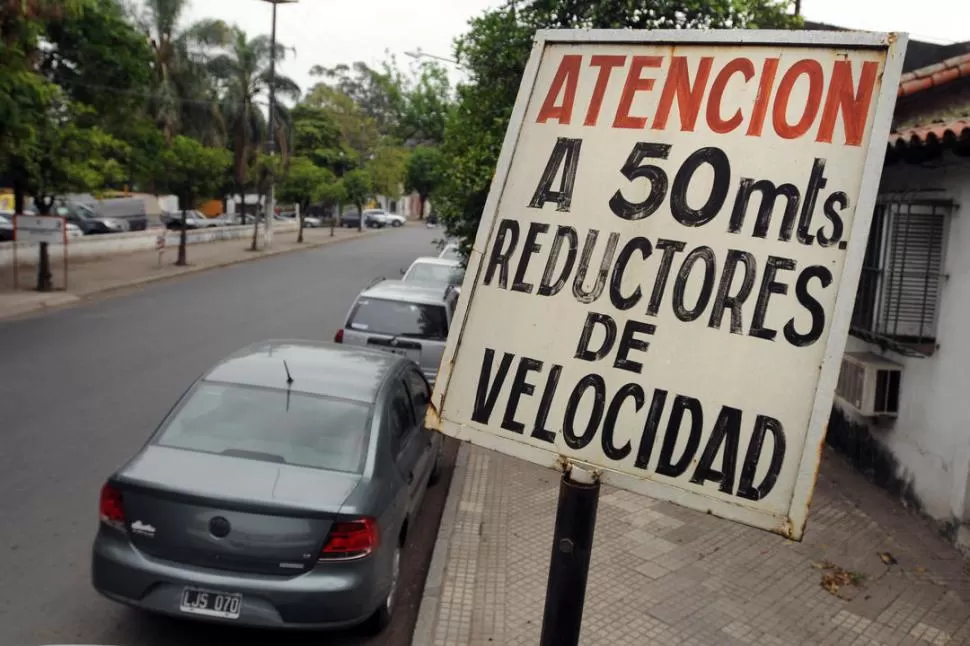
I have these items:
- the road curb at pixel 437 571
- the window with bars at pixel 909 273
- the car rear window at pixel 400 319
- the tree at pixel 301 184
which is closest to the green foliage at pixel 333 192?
the tree at pixel 301 184

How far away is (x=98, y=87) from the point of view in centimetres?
2238

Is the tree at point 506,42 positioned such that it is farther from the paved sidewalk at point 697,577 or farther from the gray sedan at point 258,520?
the gray sedan at point 258,520

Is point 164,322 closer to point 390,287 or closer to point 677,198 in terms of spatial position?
point 390,287

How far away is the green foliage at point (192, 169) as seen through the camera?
97.0ft

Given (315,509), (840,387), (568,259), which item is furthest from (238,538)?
(840,387)

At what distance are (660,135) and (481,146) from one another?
871 centimetres

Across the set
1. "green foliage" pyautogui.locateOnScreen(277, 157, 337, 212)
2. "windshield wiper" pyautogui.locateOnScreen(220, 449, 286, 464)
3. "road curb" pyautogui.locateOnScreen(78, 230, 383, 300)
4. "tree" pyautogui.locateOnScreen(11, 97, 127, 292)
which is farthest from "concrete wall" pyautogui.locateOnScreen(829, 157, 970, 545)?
"green foliage" pyautogui.locateOnScreen(277, 157, 337, 212)

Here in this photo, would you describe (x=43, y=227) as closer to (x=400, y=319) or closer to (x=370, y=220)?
(x=400, y=319)

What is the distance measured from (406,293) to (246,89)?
1390 inches

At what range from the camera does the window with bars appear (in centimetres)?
761

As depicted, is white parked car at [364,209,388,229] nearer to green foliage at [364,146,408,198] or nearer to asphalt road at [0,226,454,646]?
green foliage at [364,146,408,198]

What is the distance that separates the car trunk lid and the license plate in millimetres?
148

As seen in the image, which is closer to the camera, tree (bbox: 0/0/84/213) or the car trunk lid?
the car trunk lid

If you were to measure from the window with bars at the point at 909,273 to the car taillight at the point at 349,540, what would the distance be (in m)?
5.23
